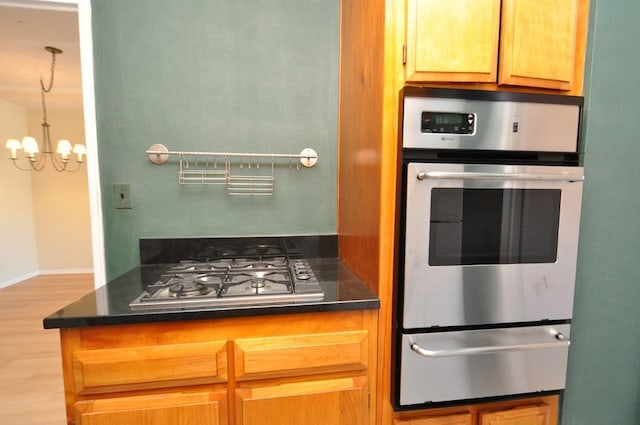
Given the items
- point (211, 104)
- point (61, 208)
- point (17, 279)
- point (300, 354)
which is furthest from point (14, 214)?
point (300, 354)

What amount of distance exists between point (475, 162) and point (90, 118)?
5.08ft

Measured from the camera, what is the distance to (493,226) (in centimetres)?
101

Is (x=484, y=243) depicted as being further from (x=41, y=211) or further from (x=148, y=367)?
(x=41, y=211)

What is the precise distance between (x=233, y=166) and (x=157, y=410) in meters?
0.98

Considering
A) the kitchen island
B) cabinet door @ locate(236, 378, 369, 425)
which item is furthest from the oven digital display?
cabinet door @ locate(236, 378, 369, 425)

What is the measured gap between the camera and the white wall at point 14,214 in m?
3.99

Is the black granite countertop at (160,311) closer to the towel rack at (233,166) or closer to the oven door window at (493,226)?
the oven door window at (493,226)

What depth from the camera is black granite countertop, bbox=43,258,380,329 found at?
2.73 feet

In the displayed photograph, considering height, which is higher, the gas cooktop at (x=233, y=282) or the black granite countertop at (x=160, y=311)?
the gas cooktop at (x=233, y=282)

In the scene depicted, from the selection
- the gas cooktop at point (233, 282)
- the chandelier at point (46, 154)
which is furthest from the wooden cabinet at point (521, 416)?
the chandelier at point (46, 154)

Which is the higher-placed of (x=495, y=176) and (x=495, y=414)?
(x=495, y=176)

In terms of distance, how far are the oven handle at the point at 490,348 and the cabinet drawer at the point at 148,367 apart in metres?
0.61

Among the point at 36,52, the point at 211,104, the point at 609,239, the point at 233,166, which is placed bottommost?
the point at 609,239

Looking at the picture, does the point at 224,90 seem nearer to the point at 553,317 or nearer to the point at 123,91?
the point at 123,91
